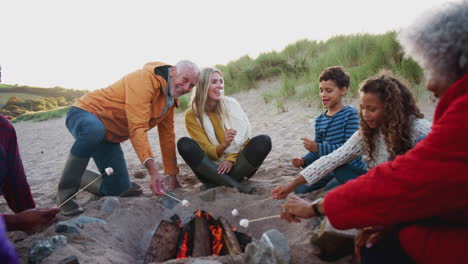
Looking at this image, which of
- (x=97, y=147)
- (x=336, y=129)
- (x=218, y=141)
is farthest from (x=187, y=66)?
(x=336, y=129)

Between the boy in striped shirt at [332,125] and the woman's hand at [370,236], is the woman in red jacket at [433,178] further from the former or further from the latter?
the boy in striped shirt at [332,125]

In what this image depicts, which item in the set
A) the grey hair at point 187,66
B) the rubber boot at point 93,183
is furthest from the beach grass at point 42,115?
the grey hair at point 187,66

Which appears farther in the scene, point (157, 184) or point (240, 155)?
point (240, 155)

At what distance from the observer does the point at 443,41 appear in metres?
1.10

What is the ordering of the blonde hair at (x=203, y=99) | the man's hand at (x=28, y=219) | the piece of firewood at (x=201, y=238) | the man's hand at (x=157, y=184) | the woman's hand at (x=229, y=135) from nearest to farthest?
the man's hand at (x=28, y=219) → the piece of firewood at (x=201, y=238) → the man's hand at (x=157, y=184) → the woman's hand at (x=229, y=135) → the blonde hair at (x=203, y=99)

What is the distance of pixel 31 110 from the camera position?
19.4m

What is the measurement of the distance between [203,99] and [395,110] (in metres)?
1.86

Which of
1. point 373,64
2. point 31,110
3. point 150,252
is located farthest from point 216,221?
point 31,110

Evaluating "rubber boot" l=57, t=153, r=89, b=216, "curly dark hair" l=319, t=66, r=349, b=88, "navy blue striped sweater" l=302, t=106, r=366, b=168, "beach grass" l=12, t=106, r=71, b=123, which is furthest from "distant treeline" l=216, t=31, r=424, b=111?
"beach grass" l=12, t=106, r=71, b=123

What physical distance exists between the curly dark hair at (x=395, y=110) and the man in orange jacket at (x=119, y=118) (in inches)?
62.0

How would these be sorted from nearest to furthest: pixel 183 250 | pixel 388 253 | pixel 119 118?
pixel 388 253
pixel 183 250
pixel 119 118

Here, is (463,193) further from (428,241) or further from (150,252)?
(150,252)

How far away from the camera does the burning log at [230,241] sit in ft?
6.33

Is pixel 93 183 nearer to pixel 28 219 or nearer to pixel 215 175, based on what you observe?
pixel 215 175
